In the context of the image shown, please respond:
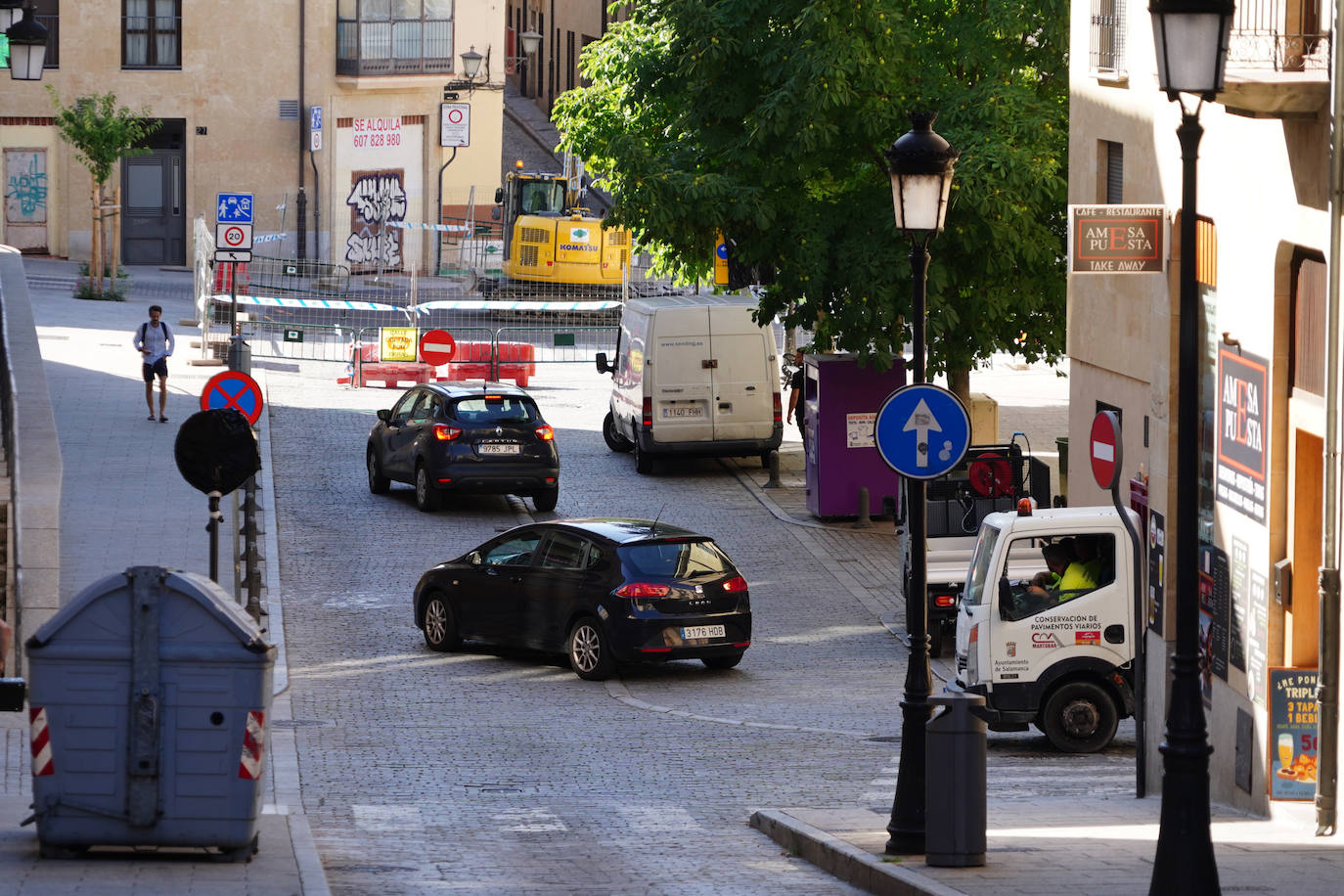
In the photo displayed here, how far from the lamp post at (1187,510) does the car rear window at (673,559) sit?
1005 centimetres

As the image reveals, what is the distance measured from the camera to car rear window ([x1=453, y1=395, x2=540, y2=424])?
26797 millimetres

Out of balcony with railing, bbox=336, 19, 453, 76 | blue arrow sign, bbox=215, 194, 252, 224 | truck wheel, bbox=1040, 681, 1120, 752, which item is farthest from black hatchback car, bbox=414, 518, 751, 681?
balcony with railing, bbox=336, 19, 453, 76

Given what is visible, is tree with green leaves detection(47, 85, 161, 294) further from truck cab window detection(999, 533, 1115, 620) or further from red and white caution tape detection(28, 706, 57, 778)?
red and white caution tape detection(28, 706, 57, 778)

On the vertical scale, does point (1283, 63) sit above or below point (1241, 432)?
above

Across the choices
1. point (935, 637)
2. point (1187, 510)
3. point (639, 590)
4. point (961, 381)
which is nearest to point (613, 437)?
point (961, 381)

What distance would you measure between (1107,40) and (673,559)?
6.40m

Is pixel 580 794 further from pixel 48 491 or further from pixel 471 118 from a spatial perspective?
pixel 471 118

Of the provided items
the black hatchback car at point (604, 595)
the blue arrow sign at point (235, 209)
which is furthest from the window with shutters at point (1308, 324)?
the blue arrow sign at point (235, 209)

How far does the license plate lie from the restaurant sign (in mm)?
14450

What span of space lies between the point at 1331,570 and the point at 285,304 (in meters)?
28.6

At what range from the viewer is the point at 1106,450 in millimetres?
12820

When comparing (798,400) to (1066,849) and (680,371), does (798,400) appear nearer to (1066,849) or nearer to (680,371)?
(680,371)

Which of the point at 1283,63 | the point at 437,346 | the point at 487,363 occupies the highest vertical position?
the point at 1283,63

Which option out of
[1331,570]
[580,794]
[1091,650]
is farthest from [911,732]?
[1091,650]
